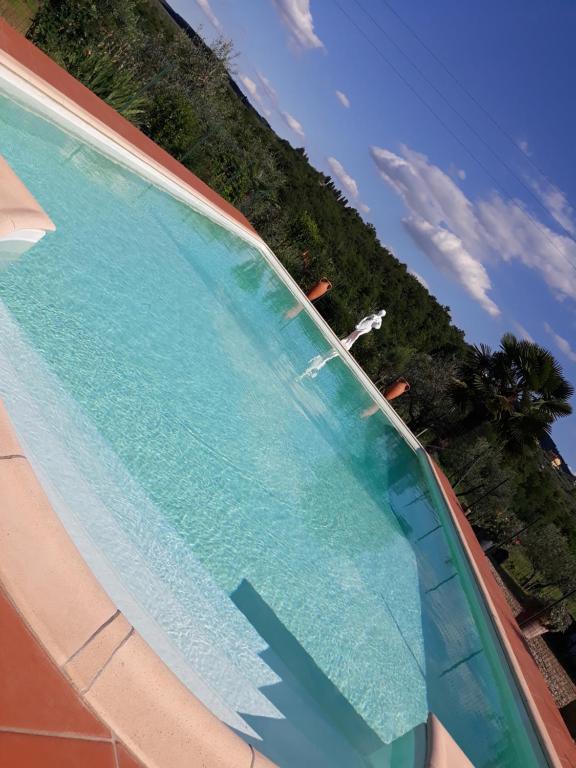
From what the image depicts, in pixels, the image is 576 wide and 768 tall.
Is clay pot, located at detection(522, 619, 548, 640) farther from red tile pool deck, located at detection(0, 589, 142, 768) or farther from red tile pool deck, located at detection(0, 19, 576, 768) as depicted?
red tile pool deck, located at detection(0, 589, 142, 768)

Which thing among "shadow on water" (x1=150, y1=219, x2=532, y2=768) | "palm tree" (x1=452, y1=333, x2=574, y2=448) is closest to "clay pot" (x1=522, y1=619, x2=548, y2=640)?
"shadow on water" (x1=150, y1=219, x2=532, y2=768)

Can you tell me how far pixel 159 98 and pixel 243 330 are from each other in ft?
21.7

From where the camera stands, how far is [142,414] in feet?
16.5

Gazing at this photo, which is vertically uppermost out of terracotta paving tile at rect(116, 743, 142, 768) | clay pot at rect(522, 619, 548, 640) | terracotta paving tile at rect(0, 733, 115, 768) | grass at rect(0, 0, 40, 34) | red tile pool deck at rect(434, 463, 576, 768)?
grass at rect(0, 0, 40, 34)

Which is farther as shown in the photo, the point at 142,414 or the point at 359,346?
the point at 359,346

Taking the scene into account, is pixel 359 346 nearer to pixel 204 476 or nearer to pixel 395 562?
pixel 395 562

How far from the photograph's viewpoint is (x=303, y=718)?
3.97 m

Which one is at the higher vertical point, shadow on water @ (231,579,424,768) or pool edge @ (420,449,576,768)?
shadow on water @ (231,579,424,768)

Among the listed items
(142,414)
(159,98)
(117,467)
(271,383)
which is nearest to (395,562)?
(271,383)

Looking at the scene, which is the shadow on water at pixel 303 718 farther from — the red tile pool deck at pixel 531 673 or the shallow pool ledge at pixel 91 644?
the red tile pool deck at pixel 531 673

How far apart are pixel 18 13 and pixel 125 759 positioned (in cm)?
1158

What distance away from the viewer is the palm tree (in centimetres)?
1401

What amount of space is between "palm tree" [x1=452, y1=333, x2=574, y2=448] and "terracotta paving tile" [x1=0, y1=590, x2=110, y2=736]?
1296 cm

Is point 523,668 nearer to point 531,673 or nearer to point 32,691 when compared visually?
point 531,673
